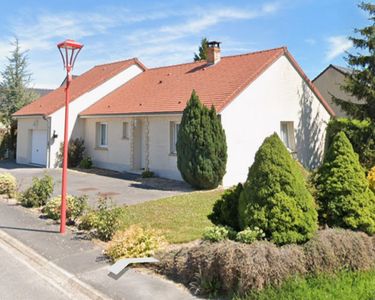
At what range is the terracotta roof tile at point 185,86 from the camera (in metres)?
17.0

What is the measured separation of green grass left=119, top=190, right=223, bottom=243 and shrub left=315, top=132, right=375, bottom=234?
2759mm

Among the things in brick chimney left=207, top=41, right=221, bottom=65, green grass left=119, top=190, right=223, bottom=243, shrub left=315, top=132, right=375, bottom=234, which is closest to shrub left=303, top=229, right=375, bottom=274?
shrub left=315, top=132, right=375, bottom=234

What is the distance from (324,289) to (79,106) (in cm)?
2051

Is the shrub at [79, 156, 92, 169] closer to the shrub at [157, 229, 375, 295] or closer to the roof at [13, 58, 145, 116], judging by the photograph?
the roof at [13, 58, 145, 116]

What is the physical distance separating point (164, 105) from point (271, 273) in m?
13.5

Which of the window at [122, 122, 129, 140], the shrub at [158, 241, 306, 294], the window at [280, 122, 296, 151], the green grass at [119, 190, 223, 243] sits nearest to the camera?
the shrub at [158, 241, 306, 294]

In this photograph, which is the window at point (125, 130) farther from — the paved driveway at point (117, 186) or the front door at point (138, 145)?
the paved driveway at point (117, 186)

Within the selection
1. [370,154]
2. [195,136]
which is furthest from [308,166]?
[195,136]

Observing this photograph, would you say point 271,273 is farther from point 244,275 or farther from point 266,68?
point 266,68

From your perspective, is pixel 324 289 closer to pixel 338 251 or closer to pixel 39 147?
pixel 338 251

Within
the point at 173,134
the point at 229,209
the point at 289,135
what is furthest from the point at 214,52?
the point at 229,209

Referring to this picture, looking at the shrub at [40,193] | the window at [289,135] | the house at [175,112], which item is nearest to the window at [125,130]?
the house at [175,112]

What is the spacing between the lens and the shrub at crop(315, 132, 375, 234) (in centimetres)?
621

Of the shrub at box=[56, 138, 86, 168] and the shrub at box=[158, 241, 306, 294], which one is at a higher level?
the shrub at box=[56, 138, 86, 168]
